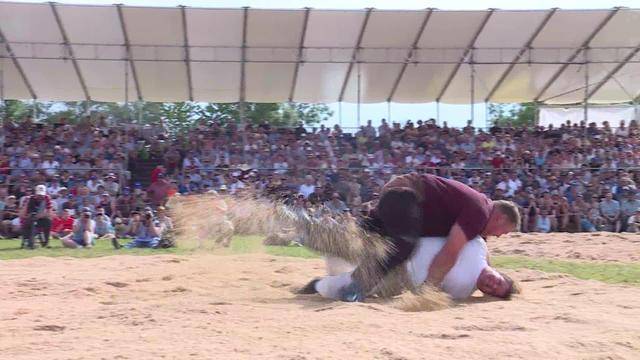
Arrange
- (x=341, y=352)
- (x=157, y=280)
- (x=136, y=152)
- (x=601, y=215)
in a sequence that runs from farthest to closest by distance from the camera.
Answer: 1. (x=136, y=152)
2. (x=601, y=215)
3. (x=157, y=280)
4. (x=341, y=352)

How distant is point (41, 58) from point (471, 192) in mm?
19940

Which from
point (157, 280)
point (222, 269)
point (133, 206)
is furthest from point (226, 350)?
point (133, 206)

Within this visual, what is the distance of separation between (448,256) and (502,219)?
72 centimetres

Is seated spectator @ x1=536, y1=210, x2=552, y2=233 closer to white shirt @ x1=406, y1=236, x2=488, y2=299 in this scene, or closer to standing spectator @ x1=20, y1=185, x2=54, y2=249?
standing spectator @ x1=20, y1=185, x2=54, y2=249

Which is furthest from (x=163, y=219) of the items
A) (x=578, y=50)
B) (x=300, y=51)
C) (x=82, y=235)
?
(x=578, y=50)

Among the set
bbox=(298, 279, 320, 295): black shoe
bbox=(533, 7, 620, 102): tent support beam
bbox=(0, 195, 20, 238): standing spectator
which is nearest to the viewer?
bbox=(298, 279, 320, 295): black shoe

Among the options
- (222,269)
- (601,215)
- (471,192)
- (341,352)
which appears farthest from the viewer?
(601,215)

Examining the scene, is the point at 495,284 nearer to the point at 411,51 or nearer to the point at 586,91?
the point at 411,51

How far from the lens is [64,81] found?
82.9 ft

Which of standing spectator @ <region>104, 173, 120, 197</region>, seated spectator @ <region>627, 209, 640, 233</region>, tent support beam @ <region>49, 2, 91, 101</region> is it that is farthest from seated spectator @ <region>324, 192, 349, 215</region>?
tent support beam @ <region>49, 2, 91, 101</region>

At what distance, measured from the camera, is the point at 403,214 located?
22.0 feet

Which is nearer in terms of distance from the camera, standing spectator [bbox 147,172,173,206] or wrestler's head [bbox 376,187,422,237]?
wrestler's head [bbox 376,187,422,237]

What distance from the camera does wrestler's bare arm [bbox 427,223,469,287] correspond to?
22.0ft

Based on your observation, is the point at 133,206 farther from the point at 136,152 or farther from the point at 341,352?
the point at 341,352
